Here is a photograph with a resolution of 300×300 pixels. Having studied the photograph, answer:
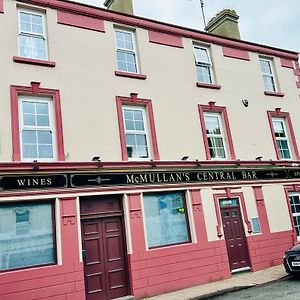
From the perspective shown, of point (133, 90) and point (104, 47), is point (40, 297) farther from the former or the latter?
point (104, 47)

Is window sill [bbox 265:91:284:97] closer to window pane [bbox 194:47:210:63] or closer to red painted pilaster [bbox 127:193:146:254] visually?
window pane [bbox 194:47:210:63]

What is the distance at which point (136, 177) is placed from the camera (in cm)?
1056

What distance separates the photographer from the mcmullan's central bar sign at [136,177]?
29.1ft

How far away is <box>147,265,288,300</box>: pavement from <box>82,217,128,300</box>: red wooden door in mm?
1123

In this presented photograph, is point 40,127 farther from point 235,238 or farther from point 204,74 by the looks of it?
point 235,238

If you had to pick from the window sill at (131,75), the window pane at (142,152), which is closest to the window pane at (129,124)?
the window pane at (142,152)

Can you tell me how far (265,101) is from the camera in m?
14.9

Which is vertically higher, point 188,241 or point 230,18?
point 230,18

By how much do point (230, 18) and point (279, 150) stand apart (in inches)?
270

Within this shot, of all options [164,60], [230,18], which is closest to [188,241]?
[164,60]

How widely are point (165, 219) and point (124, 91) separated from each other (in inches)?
178

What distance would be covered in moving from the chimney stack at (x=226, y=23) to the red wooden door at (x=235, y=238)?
8.53 m

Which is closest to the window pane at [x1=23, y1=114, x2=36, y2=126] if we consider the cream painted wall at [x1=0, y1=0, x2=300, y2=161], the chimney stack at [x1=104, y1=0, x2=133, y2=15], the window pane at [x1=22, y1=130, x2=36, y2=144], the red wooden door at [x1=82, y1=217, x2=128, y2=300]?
the window pane at [x1=22, y1=130, x2=36, y2=144]

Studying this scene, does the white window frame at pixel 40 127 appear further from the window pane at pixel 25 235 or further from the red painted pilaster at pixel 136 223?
the red painted pilaster at pixel 136 223
